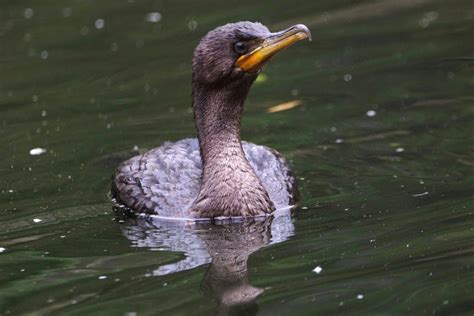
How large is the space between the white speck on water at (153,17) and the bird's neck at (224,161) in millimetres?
7172

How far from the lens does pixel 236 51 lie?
10.8 metres

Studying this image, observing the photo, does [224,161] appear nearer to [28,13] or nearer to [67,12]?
[67,12]

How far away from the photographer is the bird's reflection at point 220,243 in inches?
354

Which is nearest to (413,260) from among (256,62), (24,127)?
(256,62)

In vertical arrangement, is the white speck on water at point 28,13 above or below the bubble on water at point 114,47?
above

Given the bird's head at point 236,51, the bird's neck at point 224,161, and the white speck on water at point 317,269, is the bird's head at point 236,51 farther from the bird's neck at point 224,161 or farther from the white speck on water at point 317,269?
the white speck on water at point 317,269

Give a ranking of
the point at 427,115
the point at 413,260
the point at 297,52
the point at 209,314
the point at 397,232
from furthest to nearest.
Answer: the point at 297,52 < the point at 427,115 < the point at 397,232 < the point at 413,260 < the point at 209,314

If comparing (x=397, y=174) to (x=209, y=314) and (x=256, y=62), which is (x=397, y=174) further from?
(x=209, y=314)

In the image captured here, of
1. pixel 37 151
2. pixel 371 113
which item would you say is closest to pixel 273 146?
pixel 371 113

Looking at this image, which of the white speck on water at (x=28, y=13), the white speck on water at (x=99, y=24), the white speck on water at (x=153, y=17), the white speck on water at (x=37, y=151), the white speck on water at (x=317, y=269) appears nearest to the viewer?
the white speck on water at (x=317, y=269)

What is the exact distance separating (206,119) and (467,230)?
2.62 metres

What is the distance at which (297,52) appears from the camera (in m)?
16.5

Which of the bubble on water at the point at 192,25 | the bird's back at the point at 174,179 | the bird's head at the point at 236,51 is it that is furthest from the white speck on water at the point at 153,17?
the bird's head at the point at 236,51

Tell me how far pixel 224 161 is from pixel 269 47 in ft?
3.70
